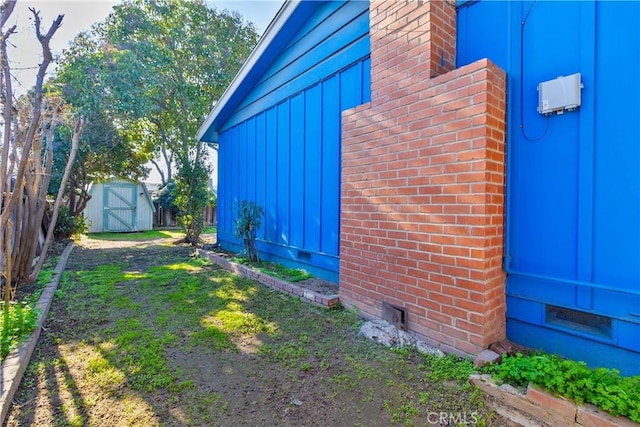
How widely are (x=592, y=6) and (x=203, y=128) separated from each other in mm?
7686

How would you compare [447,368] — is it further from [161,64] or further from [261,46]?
[161,64]

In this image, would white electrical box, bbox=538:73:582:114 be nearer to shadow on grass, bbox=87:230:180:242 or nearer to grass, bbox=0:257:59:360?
grass, bbox=0:257:59:360

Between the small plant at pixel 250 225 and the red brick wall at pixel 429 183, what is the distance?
2828mm

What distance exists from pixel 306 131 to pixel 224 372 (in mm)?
3581

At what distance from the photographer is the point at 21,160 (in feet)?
10.7

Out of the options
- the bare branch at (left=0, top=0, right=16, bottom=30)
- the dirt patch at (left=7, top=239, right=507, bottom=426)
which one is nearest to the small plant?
the dirt patch at (left=7, top=239, right=507, bottom=426)

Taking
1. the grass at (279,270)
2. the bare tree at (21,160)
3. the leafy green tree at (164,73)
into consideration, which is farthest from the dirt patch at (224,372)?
the leafy green tree at (164,73)

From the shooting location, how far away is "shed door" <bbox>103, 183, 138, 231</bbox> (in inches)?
551

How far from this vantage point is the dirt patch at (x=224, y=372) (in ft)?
5.94

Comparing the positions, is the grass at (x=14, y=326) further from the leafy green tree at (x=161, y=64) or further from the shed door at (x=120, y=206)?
the shed door at (x=120, y=206)

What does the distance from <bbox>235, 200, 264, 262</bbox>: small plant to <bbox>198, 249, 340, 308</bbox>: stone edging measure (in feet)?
1.31

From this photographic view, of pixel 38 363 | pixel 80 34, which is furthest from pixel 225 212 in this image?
pixel 80 34

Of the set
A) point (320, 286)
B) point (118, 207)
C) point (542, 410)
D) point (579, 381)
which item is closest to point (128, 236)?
point (118, 207)

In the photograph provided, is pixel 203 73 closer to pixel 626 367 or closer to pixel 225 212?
pixel 225 212
